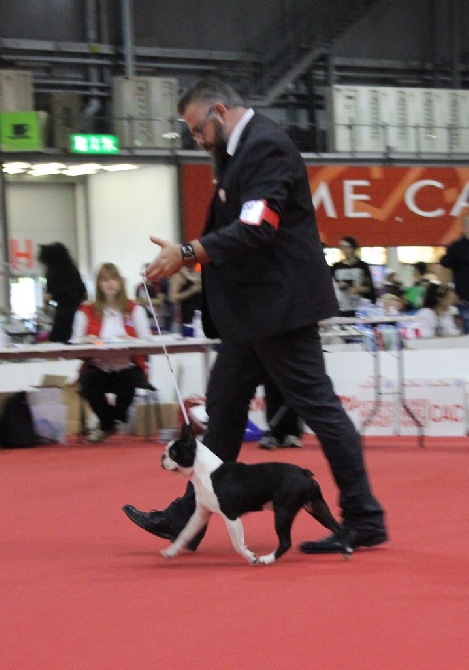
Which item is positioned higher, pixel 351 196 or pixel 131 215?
pixel 351 196

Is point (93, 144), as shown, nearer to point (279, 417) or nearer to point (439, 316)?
point (439, 316)

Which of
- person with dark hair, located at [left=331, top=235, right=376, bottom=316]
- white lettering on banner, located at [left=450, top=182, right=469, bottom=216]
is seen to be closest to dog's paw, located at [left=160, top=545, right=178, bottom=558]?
person with dark hair, located at [left=331, top=235, right=376, bottom=316]

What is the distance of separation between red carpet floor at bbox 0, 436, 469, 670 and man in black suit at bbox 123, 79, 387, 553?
0.27m

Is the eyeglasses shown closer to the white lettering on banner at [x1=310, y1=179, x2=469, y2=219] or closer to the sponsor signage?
the sponsor signage

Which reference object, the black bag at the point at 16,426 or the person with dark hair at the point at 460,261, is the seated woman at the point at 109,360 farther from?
the person with dark hair at the point at 460,261

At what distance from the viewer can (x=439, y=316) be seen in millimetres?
11383

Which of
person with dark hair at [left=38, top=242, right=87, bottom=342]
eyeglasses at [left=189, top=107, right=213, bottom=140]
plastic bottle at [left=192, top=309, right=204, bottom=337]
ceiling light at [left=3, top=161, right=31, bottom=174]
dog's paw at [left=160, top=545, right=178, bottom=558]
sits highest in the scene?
ceiling light at [left=3, top=161, right=31, bottom=174]

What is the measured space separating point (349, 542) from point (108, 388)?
17.0ft

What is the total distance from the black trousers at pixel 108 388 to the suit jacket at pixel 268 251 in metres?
4.98

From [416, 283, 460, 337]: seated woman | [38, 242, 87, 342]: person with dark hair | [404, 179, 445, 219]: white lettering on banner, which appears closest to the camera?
[38, 242, 87, 342]: person with dark hair

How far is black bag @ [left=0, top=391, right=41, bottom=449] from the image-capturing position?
27.7ft

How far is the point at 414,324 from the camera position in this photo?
447 inches

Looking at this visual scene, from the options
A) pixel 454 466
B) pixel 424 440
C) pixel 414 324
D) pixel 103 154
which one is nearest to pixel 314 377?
pixel 454 466

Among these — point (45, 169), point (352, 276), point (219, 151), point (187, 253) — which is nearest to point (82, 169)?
point (45, 169)
